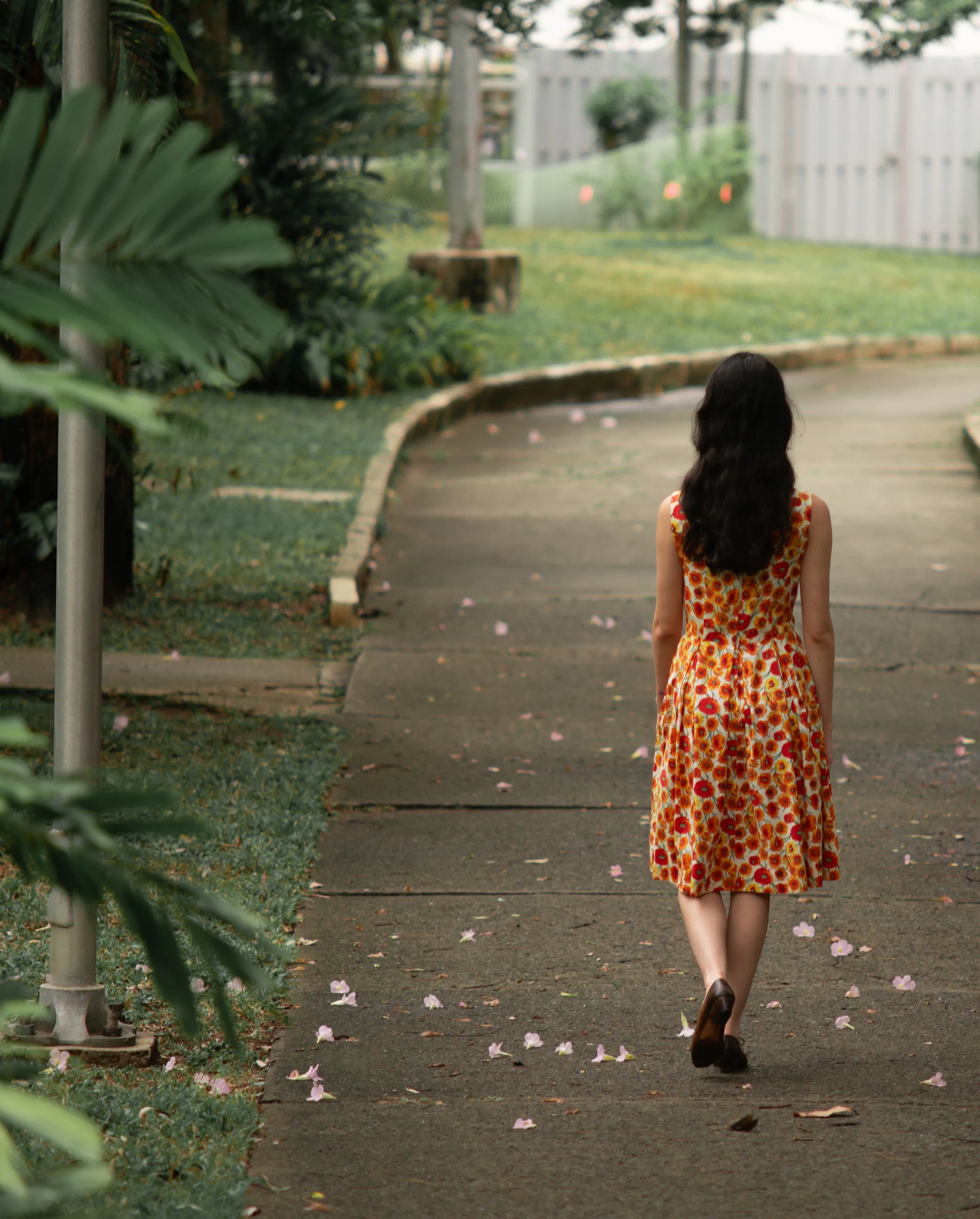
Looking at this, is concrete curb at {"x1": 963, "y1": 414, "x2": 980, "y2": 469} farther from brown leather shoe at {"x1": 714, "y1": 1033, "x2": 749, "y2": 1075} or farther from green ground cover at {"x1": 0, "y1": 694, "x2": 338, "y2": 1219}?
brown leather shoe at {"x1": 714, "y1": 1033, "x2": 749, "y2": 1075}

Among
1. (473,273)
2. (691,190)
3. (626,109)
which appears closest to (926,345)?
(473,273)

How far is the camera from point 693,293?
20375mm

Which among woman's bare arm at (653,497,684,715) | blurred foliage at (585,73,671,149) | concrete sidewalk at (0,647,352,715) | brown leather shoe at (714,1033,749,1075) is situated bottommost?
concrete sidewalk at (0,647,352,715)

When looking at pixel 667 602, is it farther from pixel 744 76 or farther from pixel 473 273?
pixel 744 76

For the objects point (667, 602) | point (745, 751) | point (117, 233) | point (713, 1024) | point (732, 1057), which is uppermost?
point (117, 233)

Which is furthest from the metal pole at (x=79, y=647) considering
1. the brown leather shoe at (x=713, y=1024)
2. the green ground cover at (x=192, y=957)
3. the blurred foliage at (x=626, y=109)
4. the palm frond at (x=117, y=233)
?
the blurred foliage at (x=626, y=109)

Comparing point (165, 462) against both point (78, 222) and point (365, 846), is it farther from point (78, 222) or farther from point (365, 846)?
point (78, 222)

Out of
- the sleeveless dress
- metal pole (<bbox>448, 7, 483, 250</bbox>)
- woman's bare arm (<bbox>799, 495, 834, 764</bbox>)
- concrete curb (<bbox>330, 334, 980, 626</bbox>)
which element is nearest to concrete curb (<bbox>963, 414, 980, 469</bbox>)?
concrete curb (<bbox>330, 334, 980, 626</bbox>)

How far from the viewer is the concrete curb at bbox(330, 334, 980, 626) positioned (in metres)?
11.6

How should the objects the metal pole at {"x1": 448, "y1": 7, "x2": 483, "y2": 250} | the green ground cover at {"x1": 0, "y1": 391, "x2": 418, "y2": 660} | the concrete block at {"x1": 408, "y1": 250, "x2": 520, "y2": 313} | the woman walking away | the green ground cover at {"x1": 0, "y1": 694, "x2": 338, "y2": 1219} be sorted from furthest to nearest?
the concrete block at {"x1": 408, "y1": 250, "x2": 520, "y2": 313} → the metal pole at {"x1": 448, "y1": 7, "x2": 483, "y2": 250} → the green ground cover at {"x1": 0, "y1": 391, "x2": 418, "y2": 660} → the woman walking away → the green ground cover at {"x1": 0, "y1": 694, "x2": 338, "y2": 1219}

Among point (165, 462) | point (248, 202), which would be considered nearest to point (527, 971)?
point (165, 462)

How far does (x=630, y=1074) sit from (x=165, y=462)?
846cm

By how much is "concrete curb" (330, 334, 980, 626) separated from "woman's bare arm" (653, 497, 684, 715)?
5416 millimetres

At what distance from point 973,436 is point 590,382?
4.57 meters
